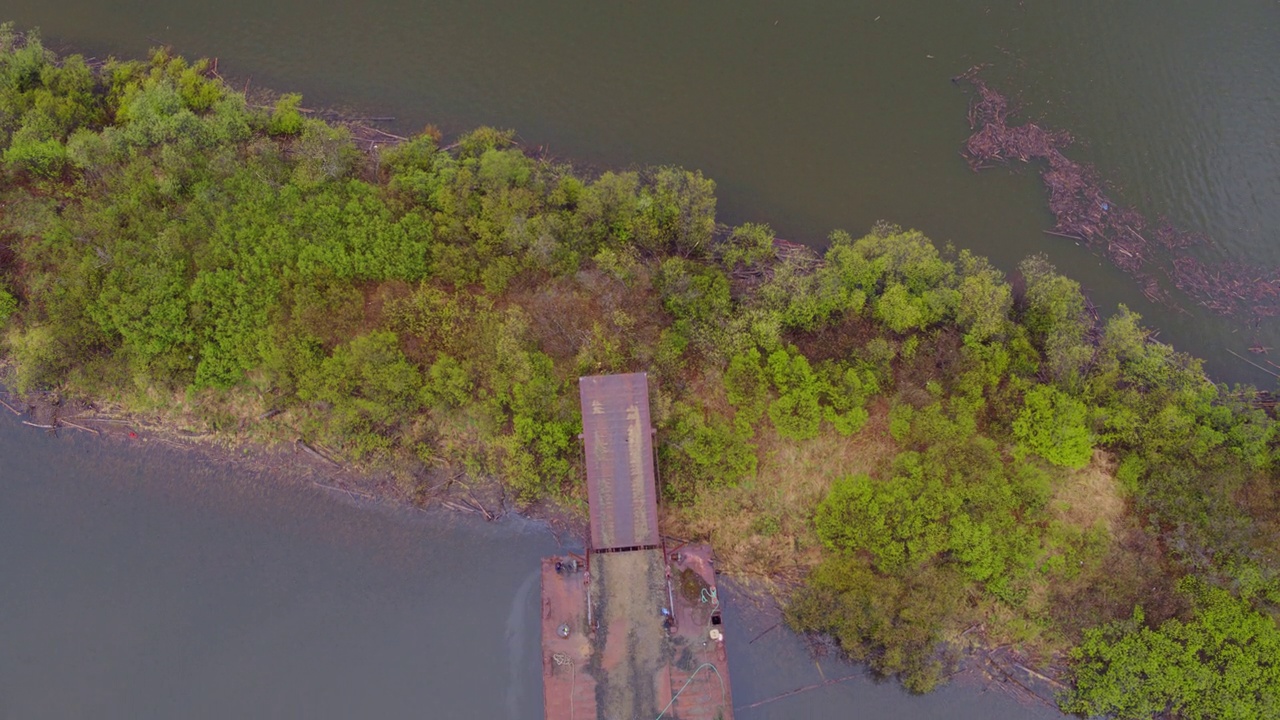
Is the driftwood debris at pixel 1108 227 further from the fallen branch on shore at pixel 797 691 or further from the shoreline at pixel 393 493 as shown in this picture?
the fallen branch on shore at pixel 797 691

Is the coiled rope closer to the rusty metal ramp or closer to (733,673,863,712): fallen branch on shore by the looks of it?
(733,673,863,712): fallen branch on shore

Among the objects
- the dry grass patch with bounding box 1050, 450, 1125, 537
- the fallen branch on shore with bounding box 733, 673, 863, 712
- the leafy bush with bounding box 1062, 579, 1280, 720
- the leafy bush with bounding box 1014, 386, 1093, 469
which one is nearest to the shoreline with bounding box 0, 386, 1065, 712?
the fallen branch on shore with bounding box 733, 673, 863, 712

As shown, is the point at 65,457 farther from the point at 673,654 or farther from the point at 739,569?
the point at 739,569

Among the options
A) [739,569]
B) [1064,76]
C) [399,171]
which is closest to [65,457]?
[399,171]

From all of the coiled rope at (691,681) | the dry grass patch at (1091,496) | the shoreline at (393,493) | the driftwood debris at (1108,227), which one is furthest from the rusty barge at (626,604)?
the driftwood debris at (1108,227)

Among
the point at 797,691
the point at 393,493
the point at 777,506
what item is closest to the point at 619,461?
the point at 777,506

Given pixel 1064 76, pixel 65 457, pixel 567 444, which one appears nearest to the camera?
pixel 567 444
